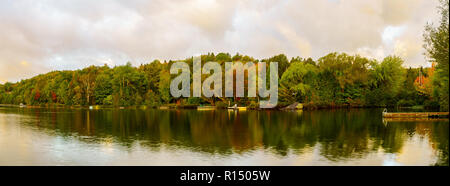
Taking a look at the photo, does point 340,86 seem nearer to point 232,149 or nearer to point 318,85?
point 318,85

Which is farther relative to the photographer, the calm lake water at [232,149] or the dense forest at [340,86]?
the dense forest at [340,86]

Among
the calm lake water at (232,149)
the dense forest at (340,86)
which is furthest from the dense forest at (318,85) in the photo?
the calm lake water at (232,149)

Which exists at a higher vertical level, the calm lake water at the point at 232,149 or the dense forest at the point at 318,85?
the dense forest at the point at 318,85

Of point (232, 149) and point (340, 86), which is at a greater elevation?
point (340, 86)

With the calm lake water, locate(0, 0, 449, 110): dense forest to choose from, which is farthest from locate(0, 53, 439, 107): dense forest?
the calm lake water

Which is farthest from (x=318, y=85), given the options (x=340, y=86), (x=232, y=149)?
(x=232, y=149)

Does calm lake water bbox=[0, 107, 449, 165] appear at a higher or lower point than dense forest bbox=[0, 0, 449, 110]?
lower

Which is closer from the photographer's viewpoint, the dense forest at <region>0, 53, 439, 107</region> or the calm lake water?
the calm lake water

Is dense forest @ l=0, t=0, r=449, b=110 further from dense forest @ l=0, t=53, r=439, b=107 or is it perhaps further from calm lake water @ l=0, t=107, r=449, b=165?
calm lake water @ l=0, t=107, r=449, b=165

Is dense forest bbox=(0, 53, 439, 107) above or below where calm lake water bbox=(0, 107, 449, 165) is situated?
above

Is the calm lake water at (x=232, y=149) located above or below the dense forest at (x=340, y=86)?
below

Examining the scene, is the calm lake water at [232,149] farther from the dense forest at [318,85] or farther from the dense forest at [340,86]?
the dense forest at [340,86]

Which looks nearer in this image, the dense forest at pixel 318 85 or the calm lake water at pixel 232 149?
the calm lake water at pixel 232 149
